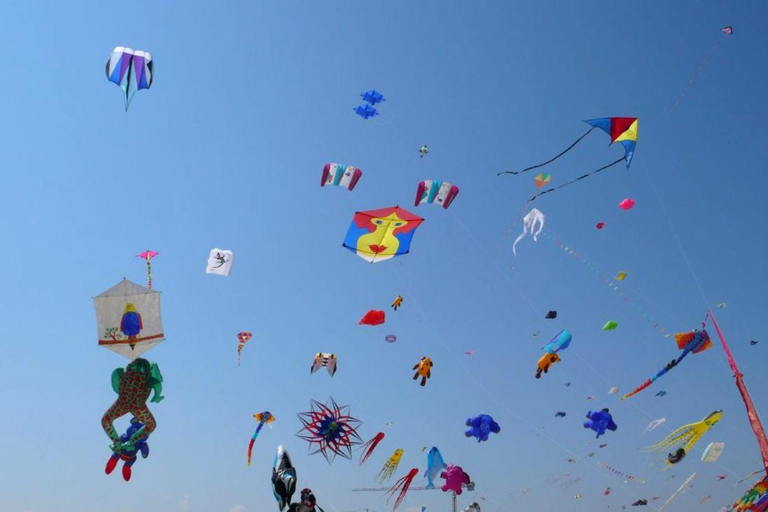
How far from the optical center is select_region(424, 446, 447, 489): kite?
80.6 ft

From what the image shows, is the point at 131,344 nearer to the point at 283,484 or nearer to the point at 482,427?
the point at 283,484

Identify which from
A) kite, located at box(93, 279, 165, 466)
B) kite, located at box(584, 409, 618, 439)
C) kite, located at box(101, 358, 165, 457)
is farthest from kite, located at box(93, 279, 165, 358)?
kite, located at box(584, 409, 618, 439)

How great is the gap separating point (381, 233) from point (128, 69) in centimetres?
887

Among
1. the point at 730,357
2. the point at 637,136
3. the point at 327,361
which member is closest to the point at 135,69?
the point at 327,361

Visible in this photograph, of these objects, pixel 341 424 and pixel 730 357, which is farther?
pixel 341 424

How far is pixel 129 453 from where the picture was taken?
20250mm

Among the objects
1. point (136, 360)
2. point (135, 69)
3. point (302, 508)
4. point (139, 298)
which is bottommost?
point (302, 508)

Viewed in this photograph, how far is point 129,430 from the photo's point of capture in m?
20.5

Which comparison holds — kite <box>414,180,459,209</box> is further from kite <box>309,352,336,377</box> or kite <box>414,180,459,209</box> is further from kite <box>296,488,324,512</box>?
→ kite <box>296,488,324,512</box>

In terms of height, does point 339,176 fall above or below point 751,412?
above

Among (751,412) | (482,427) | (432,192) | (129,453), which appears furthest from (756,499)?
(129,453)

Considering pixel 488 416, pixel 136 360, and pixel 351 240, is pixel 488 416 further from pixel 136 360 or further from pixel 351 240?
pixel 136 360

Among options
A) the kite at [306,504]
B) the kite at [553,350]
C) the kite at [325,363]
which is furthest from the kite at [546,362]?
the kite at [306,504]

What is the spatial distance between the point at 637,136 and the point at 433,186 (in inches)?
288
